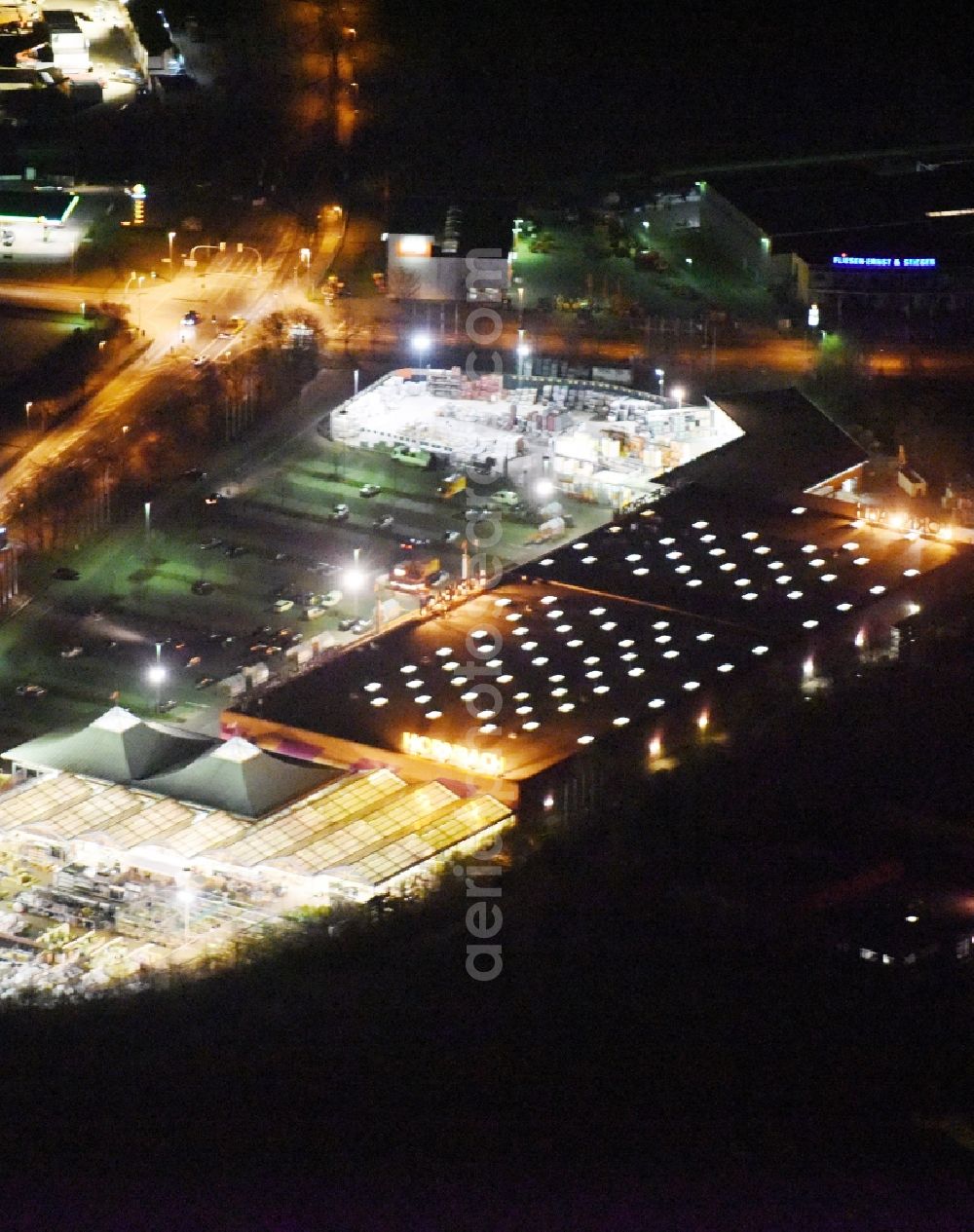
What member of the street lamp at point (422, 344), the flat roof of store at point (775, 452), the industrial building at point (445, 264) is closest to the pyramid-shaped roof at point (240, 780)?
the flat roof of store at point (775, 452)

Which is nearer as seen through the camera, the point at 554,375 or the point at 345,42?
the point at 554,375

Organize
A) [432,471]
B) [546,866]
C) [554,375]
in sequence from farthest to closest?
[554,375] < [432,471] < [546,866]

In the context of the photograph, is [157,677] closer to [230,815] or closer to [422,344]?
[230,815]

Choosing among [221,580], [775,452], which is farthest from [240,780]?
[775,452]

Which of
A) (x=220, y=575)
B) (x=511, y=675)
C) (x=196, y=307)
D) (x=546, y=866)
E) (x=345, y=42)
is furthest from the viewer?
(x=345, y=42)

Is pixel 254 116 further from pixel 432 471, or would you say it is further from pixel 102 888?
pixel 102 888

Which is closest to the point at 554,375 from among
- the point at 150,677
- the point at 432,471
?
the point at 432,471
